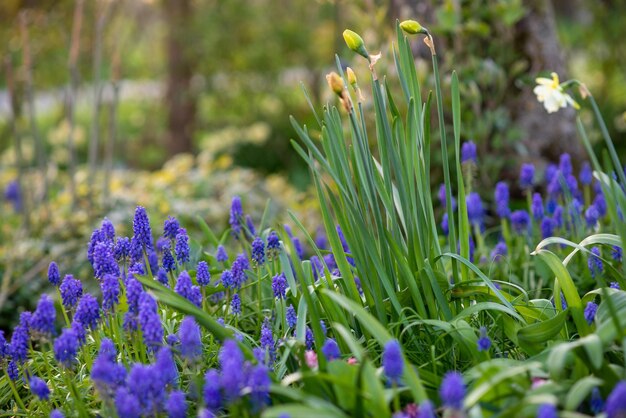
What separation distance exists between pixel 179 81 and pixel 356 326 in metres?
7.61

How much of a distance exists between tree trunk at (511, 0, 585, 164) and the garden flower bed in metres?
2.21

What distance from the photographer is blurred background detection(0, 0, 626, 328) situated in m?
4.50

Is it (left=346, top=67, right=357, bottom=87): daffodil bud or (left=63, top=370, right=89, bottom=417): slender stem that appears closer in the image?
(left=63, top=370, right=89, bottom=417): slender stem

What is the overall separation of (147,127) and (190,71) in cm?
248

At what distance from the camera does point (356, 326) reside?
217cm

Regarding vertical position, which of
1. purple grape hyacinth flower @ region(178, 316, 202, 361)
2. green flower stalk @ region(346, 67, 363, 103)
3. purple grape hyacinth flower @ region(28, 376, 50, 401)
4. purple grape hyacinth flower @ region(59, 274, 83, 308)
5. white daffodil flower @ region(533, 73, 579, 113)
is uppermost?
green flower stalk @ region(346, 67, 363, 103)

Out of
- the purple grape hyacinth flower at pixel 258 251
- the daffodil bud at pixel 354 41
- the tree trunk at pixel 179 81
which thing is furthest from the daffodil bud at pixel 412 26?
the tree trunk at pixel 179 81

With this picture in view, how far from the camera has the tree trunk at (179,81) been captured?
9141mm

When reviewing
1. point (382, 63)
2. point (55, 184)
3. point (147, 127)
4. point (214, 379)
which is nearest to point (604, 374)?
point (214, 379)

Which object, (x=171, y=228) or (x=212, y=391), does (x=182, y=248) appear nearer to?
(x=171, y=228)

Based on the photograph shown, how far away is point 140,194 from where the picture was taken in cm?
573

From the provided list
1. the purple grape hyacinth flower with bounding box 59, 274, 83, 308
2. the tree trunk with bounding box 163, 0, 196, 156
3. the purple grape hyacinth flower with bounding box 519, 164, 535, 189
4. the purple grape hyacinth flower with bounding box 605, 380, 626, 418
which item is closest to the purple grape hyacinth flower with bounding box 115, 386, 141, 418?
the purple grape hyacinth flower with bounding box 59, 274, 83, 308

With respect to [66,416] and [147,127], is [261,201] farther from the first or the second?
[147,127]

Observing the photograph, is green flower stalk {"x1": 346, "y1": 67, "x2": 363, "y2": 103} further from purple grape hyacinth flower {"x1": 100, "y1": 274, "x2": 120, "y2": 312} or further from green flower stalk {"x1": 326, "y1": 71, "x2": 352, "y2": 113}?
purple grape hyacinth flower {"x1": 100, "y1": 274, "x2": 120, "y2": 312}
